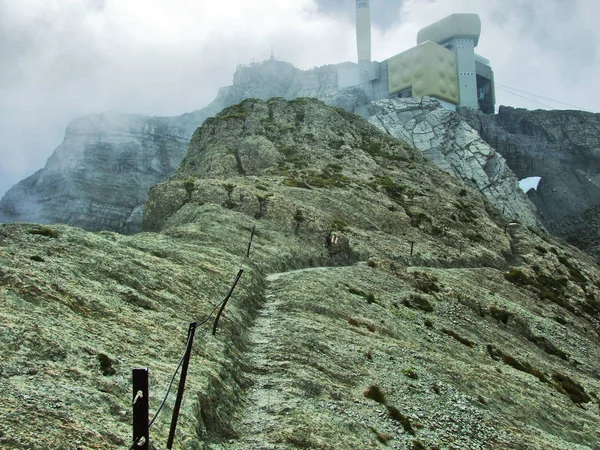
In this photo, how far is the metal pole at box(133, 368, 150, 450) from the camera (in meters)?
11.4

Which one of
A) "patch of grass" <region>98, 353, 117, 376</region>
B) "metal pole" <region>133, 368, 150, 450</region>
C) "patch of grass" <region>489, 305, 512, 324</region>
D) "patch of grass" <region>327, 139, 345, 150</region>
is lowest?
"patch of grass" <region>489, 305, 512, 324</region>

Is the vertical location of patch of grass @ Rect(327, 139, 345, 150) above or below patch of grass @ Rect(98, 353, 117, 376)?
above

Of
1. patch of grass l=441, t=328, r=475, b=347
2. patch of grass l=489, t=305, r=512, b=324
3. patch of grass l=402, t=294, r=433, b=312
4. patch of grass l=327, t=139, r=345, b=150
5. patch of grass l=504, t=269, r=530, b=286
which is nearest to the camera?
patch of grass l=441, t=328, r=475, b=347

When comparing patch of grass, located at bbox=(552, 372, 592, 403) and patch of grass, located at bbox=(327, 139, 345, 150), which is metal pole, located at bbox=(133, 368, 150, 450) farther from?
patch of grass, located at bbox=(327, 139, 345, 150)

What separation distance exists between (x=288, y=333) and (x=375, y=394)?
7344 millimetres

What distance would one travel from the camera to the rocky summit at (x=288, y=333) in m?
19.5

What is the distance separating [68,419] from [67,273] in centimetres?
1363

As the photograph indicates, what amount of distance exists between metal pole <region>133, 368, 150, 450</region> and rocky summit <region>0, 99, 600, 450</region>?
4.27m

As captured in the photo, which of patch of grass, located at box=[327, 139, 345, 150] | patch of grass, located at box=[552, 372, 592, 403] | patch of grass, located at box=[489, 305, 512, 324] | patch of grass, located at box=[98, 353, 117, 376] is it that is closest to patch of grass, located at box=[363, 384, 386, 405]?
patch of grass, located at box=[98, 353, 117, 376]

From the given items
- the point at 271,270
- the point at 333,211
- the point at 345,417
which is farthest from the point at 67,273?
the point at 333,211

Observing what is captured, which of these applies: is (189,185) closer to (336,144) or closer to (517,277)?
(517,277)

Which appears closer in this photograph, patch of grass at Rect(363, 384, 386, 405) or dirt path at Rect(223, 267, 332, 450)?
dirt path at Rect(223, 267, 332, 450)

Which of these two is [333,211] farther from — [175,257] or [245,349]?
[245,349]

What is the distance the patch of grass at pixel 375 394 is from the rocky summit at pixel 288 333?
0.11 metres
